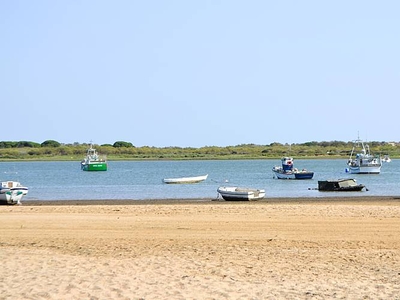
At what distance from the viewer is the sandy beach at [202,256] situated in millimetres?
12227

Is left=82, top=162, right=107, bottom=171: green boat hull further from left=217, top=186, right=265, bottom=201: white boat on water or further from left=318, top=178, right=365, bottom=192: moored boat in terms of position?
left=217, top=186, right=265, bottom=201: white boat on water

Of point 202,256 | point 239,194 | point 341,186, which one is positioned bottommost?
point 341,186

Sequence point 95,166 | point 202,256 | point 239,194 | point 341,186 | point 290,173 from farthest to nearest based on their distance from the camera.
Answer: point 95,166 < point 290,173 < point 341,186 < point 239,194 < point 202,256

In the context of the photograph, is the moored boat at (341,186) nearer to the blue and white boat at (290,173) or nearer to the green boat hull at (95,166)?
the blue and white boat at (290,173)

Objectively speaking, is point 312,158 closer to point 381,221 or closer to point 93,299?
point 381,221

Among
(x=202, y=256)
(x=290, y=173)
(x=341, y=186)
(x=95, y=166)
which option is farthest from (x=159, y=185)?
(x=202, y=256)

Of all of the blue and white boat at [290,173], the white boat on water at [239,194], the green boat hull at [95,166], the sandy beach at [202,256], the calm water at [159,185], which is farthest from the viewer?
the green boat hull at [95,166]

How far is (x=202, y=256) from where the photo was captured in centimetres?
1602

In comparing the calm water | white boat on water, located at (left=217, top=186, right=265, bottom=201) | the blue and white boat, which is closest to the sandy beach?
white boat on water, located at (left=217, top=186, right=265, bottom=201)

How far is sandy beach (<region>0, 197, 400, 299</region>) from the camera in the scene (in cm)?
1223

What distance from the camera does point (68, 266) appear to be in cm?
1450

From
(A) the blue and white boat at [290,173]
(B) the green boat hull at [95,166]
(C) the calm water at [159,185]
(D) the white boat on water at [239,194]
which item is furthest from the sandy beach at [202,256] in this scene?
(B) the green boat hull at [95,166]

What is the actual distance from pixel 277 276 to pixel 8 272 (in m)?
5.10

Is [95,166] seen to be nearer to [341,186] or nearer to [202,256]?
[341,186]
